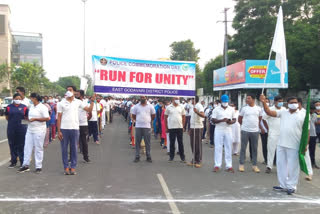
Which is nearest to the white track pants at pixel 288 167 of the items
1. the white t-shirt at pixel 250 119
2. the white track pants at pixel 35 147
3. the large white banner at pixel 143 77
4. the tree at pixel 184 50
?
the white t-shirt at pixel 250 119

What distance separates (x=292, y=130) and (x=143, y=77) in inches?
181

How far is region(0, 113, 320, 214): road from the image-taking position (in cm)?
554

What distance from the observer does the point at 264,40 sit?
132 feet

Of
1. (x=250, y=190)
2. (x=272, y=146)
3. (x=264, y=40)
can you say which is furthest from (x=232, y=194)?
(x=264, y=40)

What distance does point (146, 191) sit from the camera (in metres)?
6.56

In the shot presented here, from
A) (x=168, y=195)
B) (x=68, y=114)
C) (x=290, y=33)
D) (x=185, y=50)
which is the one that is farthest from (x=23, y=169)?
(x=185, y=50)

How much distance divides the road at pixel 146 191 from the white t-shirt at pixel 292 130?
943 mm

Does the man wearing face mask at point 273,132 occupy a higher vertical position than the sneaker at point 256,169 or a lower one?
higher

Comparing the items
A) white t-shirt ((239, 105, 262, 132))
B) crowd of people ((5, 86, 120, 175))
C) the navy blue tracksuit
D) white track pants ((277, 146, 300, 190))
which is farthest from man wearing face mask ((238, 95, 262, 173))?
the navy blue tracksuit

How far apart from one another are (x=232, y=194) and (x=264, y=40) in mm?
36373

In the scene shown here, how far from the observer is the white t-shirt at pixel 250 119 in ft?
29.1

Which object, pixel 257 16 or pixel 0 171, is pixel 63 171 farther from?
pixel 257 16

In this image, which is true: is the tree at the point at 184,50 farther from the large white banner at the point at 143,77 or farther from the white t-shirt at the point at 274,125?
the white t-shirt at the point at 274,125

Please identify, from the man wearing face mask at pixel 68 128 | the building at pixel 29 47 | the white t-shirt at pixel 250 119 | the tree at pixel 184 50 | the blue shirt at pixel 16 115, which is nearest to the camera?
the man wearing face mask at pixel 68 128
